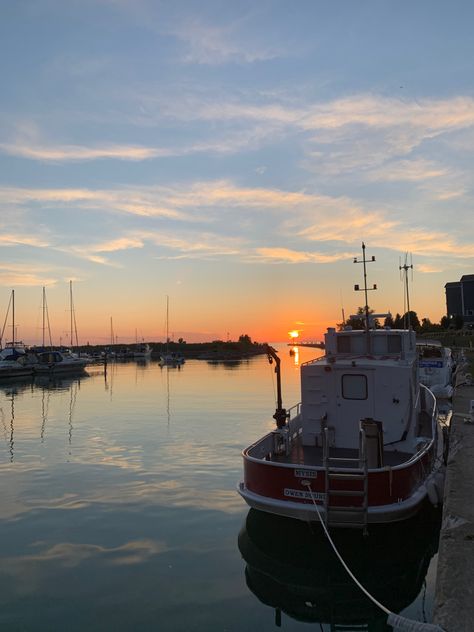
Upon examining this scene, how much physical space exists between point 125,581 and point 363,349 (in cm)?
904

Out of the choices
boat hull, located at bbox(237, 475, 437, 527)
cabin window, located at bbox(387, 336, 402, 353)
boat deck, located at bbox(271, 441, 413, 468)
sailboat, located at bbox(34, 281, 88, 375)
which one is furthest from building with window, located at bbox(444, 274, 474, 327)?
boat hull, located at bbox(237, 475, 437, 527)

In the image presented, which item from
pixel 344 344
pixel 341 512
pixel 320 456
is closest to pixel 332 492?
pixel 341 512

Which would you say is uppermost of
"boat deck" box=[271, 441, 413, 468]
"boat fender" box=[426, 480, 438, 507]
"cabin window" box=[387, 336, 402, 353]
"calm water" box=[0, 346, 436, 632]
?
"cabin window" box=[387, 336, 402, 353]

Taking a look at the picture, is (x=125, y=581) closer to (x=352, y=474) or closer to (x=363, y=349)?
(x=352, y=474)

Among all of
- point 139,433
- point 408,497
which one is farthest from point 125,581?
point 139,433

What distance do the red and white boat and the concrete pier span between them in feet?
1.89

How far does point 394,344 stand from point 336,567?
6990 millimetres

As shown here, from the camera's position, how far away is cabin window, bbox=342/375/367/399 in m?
13.2

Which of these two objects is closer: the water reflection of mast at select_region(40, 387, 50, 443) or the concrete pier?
the concrete pier

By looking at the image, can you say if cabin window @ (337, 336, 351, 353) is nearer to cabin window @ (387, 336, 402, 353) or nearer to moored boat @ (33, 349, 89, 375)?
cabin window @ (387, 336, 402, 353)

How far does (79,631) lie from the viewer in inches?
312

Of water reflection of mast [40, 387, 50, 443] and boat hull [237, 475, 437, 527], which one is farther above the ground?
boat hull [237, 475, 437, 527]

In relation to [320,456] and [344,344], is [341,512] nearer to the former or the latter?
[320,456]

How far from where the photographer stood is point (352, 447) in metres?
13.3
